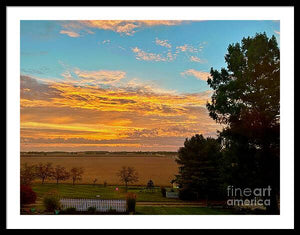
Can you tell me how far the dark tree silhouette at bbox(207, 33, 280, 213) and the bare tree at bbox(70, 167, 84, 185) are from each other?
4770 millimetres

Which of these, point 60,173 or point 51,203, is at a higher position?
point 60,173

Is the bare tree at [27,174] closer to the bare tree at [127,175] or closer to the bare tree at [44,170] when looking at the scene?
the bare tree at [44,170]

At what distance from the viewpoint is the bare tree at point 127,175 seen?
1084 centimetres

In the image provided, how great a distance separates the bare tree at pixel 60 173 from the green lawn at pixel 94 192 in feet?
0.88

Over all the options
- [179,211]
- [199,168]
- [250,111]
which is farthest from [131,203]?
[250,111]

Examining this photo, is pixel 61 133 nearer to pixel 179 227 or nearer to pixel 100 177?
pixel 100 177

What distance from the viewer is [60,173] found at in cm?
1052

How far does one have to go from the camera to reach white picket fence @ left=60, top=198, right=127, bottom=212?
898 cm

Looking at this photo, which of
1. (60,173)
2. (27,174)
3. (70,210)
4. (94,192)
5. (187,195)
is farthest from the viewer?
(187,195)

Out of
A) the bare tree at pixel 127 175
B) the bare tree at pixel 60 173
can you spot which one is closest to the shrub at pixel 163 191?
the bare tree at pixel 127 175

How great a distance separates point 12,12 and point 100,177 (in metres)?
5.86

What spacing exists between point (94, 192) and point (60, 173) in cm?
139

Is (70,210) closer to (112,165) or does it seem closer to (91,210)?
(91,210)
